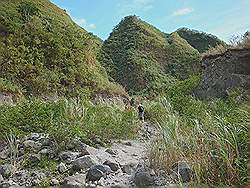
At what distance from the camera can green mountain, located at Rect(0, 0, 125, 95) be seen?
17000mm

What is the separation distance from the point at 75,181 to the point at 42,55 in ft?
46.6

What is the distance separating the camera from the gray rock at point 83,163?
18.6 ft

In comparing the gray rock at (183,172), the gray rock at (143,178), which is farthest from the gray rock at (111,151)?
the gray rock at (183,172)

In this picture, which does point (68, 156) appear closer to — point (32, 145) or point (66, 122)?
point (32, 145)

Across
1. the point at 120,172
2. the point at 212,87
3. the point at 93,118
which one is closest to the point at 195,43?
the point at 212,87

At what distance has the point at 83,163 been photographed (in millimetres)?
5727

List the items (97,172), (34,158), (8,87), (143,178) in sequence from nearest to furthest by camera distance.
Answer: (143,178) → (97,172) → (34,158) → (8,87)

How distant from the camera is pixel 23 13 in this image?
20531 mm

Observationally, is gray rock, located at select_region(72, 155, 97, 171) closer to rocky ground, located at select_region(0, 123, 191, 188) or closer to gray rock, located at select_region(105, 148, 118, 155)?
rocky ground, located at select_region(0, 123, 191, 188)

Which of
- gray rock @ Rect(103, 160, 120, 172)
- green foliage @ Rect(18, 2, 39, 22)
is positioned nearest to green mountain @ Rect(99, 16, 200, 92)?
green foliage @ Rect(18, 2, 39, 22)

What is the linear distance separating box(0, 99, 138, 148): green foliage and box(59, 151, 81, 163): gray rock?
33 centimetres

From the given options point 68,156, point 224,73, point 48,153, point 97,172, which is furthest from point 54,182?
point 224,73

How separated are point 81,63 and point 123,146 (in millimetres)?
13687

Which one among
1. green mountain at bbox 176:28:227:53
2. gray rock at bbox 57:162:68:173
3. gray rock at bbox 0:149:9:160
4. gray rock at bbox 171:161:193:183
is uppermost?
green mountain at bbox 176:28:227:53
